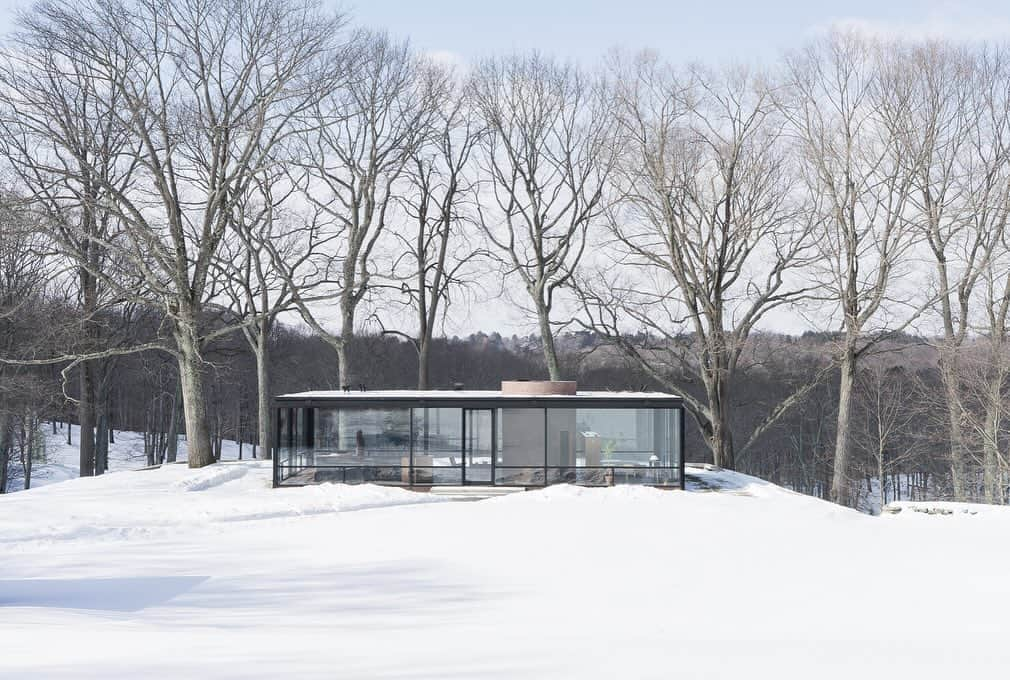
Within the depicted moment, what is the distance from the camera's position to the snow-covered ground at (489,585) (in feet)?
22.0

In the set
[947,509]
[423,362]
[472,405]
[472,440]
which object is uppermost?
[423,362]

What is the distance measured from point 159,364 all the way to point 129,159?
51.1ft

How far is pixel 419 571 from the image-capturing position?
11.2 m

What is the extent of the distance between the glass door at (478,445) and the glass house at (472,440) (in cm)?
2

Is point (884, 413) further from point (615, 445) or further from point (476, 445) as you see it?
point (476, 445)

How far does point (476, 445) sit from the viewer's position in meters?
19.2

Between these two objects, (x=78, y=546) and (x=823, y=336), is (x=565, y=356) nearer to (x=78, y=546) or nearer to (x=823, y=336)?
(x=823, y=336)

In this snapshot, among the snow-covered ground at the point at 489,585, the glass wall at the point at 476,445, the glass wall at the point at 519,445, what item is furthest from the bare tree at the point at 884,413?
the glass wall at the point at 519,445

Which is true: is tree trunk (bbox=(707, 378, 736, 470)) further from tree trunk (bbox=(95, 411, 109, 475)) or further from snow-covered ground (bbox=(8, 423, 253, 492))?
snow-covered ground (bbox=(8, 423, 253, 492))

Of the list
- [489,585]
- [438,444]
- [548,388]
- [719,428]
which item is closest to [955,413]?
[719,428]

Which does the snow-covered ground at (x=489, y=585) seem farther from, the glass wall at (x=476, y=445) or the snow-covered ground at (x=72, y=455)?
the snow-covered ground at (x=72, y=455)

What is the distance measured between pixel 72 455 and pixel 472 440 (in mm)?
34990

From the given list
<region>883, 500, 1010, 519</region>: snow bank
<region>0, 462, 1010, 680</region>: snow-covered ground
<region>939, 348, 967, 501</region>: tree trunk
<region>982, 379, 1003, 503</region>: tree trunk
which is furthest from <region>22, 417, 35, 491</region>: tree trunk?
<region>982, 379, 1003, 503</region>: tree trunk

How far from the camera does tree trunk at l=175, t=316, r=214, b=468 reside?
21.2m
